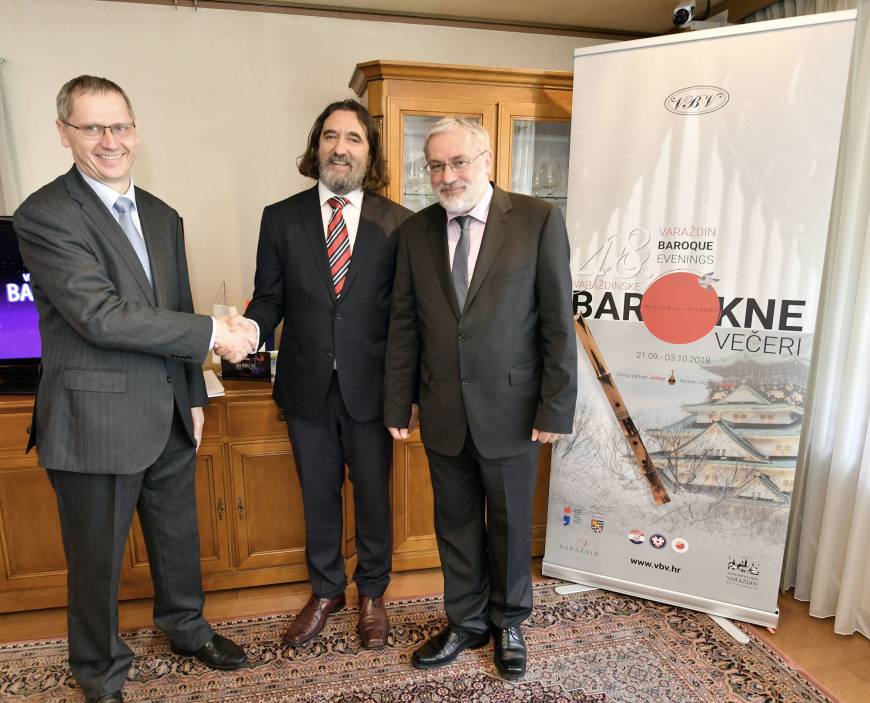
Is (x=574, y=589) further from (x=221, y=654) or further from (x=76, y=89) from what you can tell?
(x=76, y=89)

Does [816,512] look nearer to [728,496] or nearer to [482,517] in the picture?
[728,496]

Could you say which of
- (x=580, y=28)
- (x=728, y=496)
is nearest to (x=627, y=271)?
(x=728, y=496)

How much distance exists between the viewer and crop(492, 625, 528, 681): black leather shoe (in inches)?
73.3

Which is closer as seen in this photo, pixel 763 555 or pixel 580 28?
pixel 763 555

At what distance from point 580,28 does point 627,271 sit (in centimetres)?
147

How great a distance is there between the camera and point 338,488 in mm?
2064

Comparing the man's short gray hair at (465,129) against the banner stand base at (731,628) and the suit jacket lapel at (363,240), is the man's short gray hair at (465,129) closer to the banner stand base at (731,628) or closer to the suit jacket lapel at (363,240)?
the suit jacket lapel at (363,240)

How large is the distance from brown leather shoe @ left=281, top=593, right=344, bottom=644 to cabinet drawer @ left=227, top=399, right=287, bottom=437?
63cm

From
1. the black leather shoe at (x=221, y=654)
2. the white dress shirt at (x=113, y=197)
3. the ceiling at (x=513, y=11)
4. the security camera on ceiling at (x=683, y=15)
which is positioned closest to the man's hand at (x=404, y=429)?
the white dress shirt at (x=113, y=197)

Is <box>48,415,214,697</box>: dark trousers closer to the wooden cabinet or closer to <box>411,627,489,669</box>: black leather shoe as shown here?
<box>411,627,489,669</box>: black leather shoe

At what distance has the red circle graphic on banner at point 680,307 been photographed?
6.78ft

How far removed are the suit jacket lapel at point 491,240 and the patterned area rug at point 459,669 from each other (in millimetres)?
1178

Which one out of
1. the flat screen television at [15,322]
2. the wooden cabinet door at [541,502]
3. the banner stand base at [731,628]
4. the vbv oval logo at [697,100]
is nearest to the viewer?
the vbv oval logo at [697,100]

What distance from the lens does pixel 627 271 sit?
2.16m
